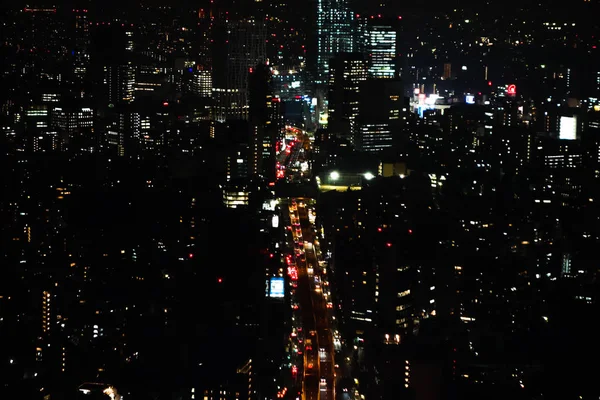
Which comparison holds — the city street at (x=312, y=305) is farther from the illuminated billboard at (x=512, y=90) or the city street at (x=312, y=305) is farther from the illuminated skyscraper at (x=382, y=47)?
the illuminated skyscraper at (x=382, y=47)

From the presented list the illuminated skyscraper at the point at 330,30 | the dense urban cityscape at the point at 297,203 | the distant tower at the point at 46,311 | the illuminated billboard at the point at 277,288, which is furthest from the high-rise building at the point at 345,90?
the distant tower at the point at 46,311

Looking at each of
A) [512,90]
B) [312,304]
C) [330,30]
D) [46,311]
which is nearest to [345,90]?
[330,30]

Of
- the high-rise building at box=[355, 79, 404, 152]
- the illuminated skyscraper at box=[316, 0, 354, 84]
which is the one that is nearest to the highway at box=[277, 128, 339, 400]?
the high-rise building at box=[355, 79, 404, 152]

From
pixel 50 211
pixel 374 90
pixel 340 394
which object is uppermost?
pixel 374 90

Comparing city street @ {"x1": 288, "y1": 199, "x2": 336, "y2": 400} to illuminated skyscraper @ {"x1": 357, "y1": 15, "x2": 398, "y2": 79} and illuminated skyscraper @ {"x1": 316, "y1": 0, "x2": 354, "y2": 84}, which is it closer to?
illuminated skyscraper @ {"x1": 357, "y1": 15, "x2": 398, "y2": 79}

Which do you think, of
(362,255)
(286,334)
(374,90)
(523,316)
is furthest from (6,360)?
(374,90)

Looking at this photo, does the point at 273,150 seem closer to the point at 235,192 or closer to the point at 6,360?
the point at 235,192
